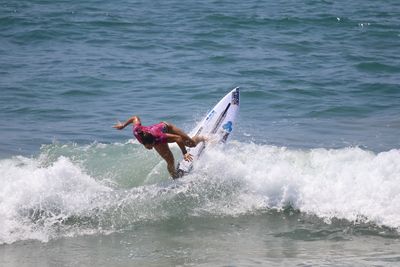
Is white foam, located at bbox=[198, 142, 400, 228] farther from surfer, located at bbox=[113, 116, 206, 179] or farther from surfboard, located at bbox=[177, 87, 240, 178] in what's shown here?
surfer, located at bbox=[113, 116, 206, 179]

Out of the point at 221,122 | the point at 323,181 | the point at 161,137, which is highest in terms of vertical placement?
the point at 161,137

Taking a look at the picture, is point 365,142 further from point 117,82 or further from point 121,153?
point 117,82

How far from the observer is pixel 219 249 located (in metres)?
8.75

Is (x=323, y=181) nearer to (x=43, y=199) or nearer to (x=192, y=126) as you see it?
(x=192, y=126)

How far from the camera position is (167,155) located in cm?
1053

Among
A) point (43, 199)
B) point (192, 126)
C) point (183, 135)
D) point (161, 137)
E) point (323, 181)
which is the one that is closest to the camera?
point (43, 199)

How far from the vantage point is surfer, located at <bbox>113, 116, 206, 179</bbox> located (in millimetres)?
10023

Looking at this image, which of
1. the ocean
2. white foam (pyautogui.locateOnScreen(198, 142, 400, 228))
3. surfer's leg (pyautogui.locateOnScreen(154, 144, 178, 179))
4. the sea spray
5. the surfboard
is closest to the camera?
the ocean

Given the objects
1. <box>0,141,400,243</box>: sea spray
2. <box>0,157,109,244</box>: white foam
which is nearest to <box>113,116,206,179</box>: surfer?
<box>0,141,400,243</box>: sea spray

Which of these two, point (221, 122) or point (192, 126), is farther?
point (192, 126)

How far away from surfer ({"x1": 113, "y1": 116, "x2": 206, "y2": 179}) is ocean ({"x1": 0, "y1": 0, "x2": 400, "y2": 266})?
473 millimetres

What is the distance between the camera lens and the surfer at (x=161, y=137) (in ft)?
32.9

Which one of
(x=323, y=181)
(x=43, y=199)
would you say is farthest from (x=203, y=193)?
(x=43, y=199)

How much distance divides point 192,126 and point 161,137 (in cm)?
336
